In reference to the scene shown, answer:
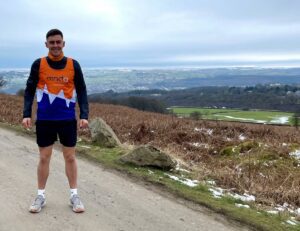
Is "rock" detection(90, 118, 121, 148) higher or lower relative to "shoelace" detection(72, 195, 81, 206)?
lower

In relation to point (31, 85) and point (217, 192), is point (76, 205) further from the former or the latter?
point (217, 192)

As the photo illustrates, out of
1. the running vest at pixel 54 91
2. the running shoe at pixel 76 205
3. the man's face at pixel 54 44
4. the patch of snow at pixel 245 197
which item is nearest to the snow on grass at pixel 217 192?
the patch of snow at pixel 245 197

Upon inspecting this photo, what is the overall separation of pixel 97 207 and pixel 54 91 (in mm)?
1672

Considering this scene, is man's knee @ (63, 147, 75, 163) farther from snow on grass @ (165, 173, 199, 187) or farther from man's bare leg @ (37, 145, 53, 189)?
snow on grass @ (165, 173, 199, 187)

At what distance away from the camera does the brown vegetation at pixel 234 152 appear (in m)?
7.85

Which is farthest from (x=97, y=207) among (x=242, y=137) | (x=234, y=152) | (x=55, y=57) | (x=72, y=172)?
(x=242, y=137)

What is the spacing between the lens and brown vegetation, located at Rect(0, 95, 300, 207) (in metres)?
7.85

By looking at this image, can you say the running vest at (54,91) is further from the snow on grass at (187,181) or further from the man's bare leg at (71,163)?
the snow on grass at (187,181)

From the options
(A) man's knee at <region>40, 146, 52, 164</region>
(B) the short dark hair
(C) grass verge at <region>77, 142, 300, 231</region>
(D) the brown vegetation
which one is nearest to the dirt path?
(C) grass verge at <region>77, 142, 300, 231</region>

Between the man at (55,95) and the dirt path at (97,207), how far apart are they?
0.35 metres

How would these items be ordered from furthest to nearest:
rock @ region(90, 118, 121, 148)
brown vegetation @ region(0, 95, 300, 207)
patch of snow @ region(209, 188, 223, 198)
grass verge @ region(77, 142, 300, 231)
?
rock @ region(90, 118, 121, 148) → brown vegetation @ region(0, 95, 300, 207) → patch of snow @ region(209, 188, 223, 198) → grass verge @ region(77, 142, 300, 231)

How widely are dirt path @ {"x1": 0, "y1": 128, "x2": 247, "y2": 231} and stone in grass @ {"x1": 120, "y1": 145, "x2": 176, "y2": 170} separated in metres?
0.77

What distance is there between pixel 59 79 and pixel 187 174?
4.01 meters

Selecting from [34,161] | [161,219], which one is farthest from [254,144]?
[161,219]
